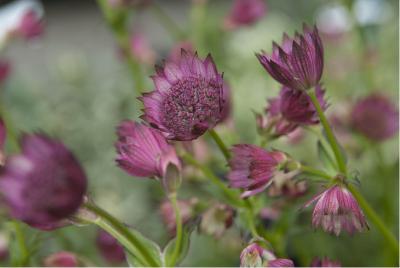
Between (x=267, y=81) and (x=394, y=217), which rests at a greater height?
(x=267, y=81)

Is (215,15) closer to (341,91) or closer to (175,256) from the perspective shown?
(341,91)

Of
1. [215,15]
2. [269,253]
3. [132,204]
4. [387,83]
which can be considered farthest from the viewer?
[215,15]

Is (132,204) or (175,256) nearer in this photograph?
(175,256)

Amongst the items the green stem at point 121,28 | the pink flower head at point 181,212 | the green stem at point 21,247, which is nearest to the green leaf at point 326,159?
the pink flower head at point 181,212

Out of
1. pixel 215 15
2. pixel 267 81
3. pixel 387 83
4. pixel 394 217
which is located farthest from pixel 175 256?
pixel 215 15

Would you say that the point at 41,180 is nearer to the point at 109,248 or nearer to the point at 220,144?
the point at 220,144

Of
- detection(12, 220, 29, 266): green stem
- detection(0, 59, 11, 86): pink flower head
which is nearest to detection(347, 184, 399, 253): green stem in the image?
detection(12, 220, 29, 266): green stem

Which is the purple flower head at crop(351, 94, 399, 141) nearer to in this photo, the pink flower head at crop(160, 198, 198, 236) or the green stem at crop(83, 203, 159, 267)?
the pink flower head at crop(160, 198, 198, 236)
